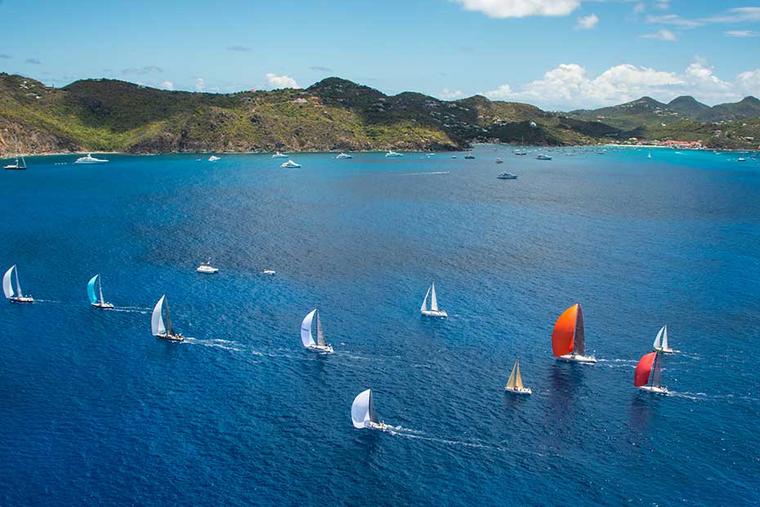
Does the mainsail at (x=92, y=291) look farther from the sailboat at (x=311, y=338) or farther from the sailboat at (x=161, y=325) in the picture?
the sailboat at (x=311, y=338)

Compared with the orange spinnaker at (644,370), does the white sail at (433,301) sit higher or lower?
higher

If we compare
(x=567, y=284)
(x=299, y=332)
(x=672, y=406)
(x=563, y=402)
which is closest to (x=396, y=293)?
(x=299, y=332)

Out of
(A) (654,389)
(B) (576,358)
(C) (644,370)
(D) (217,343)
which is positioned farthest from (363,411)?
(A) (654,389)

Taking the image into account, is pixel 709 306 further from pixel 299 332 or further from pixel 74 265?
pixel 74 265

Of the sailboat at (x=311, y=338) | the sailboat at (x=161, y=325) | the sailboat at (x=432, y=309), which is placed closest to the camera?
the sailboat at (x=311, y=338)

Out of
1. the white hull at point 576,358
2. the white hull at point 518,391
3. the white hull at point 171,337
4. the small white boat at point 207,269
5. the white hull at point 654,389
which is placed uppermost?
the small white boat at point 207,269

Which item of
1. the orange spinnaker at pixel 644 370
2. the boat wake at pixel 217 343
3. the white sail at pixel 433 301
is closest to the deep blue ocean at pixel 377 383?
the boat wake at pixel 217 343

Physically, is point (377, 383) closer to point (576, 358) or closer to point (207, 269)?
point (576, 358)

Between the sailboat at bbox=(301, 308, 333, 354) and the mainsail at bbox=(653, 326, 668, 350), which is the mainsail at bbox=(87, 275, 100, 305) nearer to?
the sailboat at bbox=(301, 308, 333, 354)
